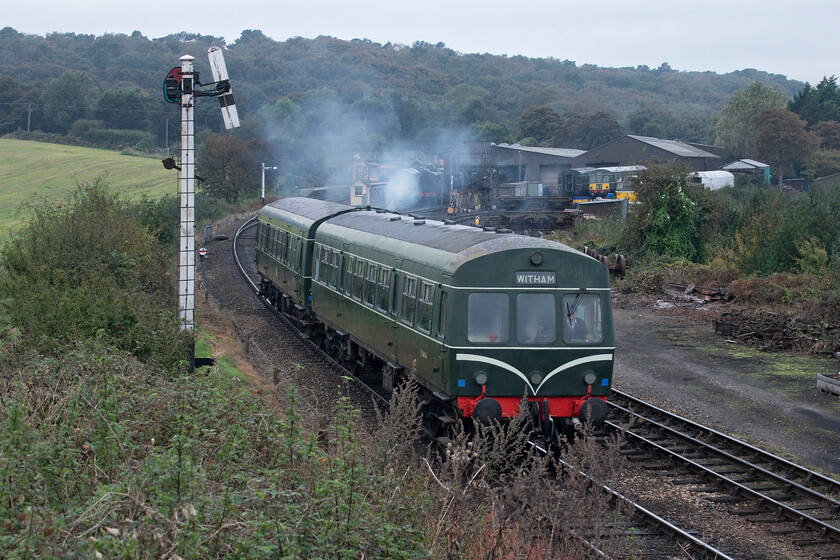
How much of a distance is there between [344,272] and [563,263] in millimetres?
6435

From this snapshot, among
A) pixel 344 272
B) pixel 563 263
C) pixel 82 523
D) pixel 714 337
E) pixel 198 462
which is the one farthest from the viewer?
pixel 714 337

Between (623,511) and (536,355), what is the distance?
225 cm

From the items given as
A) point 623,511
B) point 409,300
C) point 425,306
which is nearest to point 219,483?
point 623,511

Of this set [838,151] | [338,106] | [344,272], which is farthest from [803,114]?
[344,272]

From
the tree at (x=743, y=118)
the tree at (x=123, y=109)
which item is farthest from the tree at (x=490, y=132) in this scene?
the tree at (x=123, y=109)

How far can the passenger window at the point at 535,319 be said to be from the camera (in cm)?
1037

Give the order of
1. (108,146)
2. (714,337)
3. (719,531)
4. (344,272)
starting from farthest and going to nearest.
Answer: (108,146)
(714,337)
(344,272)
(719,531)

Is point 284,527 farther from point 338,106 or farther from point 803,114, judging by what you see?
point 803,114

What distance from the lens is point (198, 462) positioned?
6.24 meters

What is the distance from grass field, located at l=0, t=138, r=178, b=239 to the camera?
5094 cm

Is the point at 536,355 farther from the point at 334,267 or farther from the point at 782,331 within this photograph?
the point at 782,331

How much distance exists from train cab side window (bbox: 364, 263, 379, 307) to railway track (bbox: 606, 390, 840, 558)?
4493 mm

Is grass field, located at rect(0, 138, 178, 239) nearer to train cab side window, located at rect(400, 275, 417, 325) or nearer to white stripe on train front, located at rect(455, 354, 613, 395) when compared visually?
train cab side window, located at rect(400, 275, 417, 325)

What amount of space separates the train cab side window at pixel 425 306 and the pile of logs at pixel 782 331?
1163 centimetres
